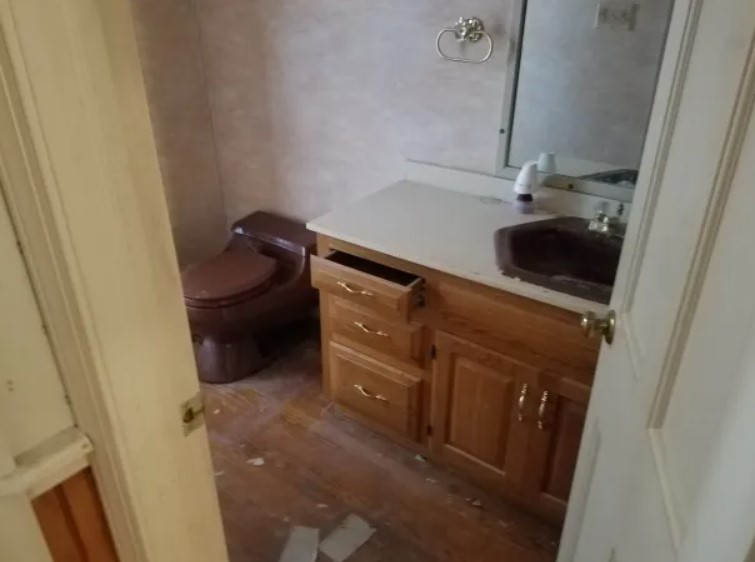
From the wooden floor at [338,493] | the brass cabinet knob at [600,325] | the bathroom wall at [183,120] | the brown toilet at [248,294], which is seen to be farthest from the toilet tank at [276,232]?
the brass cabinet knob at [600,325]

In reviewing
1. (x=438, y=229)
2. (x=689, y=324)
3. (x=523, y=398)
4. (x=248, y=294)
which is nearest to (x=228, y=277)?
(x=248, y=294)

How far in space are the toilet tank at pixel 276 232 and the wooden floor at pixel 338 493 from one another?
0.58m

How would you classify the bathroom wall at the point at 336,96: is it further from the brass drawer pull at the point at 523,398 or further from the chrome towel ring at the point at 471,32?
the brass drawer pull at the point at 523,398

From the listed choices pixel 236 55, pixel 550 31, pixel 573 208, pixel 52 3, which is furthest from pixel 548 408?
pixel 236 55

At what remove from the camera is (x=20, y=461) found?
0.66 meters

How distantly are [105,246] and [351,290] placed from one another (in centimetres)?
123

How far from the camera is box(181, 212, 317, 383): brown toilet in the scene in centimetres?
223

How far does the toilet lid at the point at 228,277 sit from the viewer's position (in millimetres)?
2215

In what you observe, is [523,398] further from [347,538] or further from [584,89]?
[584,89]

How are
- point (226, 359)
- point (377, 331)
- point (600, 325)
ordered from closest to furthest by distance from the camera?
point (600, 325), point (377, 331), point (226, 359)

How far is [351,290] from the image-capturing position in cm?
185

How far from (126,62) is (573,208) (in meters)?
1.54

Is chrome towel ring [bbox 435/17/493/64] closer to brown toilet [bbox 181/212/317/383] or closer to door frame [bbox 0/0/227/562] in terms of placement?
brown toilet [bbox 181/212/317/383]

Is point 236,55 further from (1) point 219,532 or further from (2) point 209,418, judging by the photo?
(1) point 219,532
